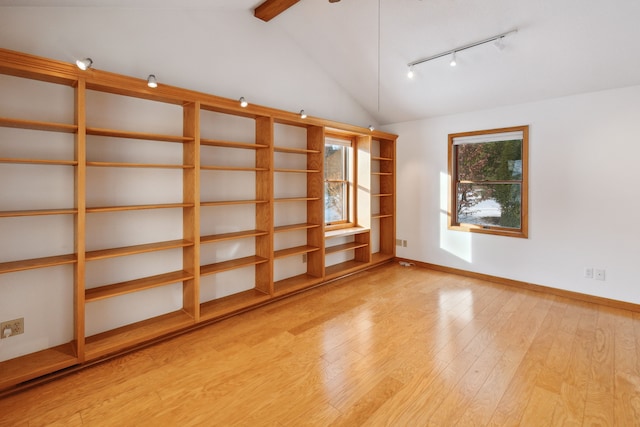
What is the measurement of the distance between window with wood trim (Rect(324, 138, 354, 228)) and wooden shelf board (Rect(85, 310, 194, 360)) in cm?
250

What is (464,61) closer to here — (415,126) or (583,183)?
(415,126)

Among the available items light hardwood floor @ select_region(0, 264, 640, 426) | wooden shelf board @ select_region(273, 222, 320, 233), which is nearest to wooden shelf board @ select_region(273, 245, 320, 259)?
wooden shelf board @ select_region(273, 222, 320, 233)

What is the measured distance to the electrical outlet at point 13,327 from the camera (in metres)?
2.21

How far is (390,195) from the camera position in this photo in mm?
5328

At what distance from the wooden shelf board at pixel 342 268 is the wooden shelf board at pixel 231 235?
1276 mm

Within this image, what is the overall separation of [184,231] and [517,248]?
4.16 metres

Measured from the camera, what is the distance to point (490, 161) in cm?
447

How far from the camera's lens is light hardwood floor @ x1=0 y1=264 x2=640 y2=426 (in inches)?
72.9

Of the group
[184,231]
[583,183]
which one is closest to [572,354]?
[583,183]

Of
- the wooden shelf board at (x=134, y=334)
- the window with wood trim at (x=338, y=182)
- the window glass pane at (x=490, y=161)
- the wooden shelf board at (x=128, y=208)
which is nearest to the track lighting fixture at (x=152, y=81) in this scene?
the wooden shelf board at (x=128, y=208)

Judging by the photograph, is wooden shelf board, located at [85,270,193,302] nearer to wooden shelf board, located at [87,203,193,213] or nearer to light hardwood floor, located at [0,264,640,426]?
light hardwood floor, located at [0,264,640,426]

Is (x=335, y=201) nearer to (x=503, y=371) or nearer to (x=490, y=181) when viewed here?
(x=490, y=181)

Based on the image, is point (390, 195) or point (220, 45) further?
point (390, 195)

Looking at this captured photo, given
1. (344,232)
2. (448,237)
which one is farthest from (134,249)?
(448,237)
